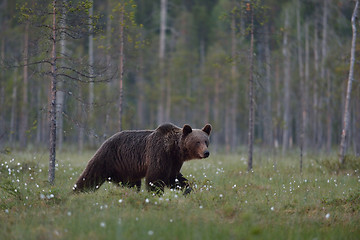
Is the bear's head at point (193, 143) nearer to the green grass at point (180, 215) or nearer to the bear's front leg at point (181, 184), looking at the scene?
the bear's front leg at point (181, 184)

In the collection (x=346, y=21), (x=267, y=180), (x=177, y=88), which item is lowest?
(x=267, y=180)

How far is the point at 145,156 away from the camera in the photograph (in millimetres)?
9000

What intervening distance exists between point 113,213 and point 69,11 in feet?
20.1

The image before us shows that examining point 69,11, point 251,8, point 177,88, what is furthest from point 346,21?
point 69,11

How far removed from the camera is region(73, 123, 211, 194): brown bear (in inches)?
347

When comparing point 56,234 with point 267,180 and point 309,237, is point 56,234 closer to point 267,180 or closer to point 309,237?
point 309,237

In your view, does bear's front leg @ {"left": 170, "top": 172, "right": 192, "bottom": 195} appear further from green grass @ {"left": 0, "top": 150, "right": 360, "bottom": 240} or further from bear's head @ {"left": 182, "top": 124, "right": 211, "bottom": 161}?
bear's head @ {"left": 182, "top": 124, "right": 211, "bottom": 161}

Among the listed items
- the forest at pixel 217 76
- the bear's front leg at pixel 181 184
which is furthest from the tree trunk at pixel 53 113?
the forest at pixel 217 76

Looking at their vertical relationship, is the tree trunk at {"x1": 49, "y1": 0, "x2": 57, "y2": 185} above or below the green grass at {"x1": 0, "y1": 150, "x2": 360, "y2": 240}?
above

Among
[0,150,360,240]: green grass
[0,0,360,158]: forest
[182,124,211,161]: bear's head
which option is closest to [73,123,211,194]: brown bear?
[182,124,211,161]: bear's head

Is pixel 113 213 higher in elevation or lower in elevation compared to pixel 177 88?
lower

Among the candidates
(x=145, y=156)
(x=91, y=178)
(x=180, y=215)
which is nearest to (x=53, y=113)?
(x=91, y=178)

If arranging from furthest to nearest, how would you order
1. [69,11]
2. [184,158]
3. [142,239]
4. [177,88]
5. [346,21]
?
1. [177,88]
2. [346,21]
3. [69,11]
4. [184,158]
5. [142,239]

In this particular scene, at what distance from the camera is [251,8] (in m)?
15.0
